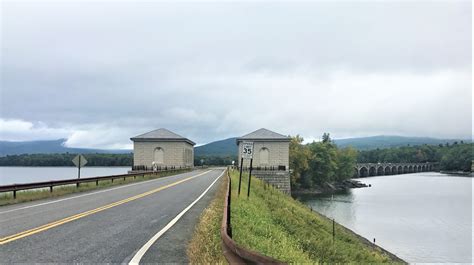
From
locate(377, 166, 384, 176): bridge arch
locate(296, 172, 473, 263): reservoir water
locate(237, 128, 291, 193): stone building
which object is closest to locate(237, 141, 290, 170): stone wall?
locate(237, 128, 291, 193): stone building

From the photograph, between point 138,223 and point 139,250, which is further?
Result: point 138,223

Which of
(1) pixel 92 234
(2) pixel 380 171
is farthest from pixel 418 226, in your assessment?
(2) pixel 380 171

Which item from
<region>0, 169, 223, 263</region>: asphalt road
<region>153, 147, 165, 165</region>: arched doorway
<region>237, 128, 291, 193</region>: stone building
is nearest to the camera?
<region>0, 169, 223, 263</region>: asphalt road

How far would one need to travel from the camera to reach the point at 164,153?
251 ft

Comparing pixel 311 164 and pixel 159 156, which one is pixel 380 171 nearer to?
pixel 311 164

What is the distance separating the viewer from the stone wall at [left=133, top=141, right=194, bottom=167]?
75375 mm

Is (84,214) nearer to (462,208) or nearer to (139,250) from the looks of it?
(139,250)

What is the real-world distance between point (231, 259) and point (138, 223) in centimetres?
678

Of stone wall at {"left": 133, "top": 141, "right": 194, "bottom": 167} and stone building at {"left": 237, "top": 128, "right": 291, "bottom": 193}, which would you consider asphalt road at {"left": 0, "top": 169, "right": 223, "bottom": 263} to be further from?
stone wall at {"left": 133, "top": 141, "right": 194, "bottom": 167}

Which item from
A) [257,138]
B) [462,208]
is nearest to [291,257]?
[462,208]

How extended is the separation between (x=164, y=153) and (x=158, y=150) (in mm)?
1220

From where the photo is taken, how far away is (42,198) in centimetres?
1966

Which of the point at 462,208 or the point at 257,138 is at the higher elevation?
the point at 257,138

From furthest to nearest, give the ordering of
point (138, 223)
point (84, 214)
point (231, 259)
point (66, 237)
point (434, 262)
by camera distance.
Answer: point (434, 262) → point (84, 214) → point (138, 223) → point (66, 237) → point (231, 259)
